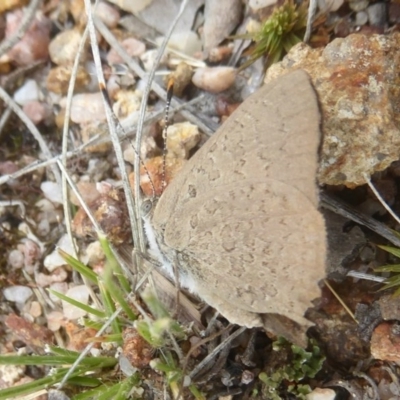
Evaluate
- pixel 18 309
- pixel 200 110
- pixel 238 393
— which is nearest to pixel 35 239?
pixel 18 309

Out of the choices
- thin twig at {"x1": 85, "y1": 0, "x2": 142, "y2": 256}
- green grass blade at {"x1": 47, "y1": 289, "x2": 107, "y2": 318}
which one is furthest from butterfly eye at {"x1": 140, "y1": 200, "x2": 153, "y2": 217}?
green grass blade at {"x1": 47, "y1": 289, "x2": 107, "y2": 318}

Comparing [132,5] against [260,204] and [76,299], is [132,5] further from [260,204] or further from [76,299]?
[76,299]

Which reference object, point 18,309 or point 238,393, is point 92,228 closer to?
point 18,309

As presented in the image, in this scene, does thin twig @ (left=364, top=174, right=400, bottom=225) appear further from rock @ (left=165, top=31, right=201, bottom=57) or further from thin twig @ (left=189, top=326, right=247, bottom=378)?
rock @ (left=165, top=31, right=201, bottom=57)

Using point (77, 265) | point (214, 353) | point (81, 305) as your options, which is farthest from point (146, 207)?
point (214, 353)

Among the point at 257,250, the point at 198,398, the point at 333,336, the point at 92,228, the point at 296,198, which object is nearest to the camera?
the point at 296,198
